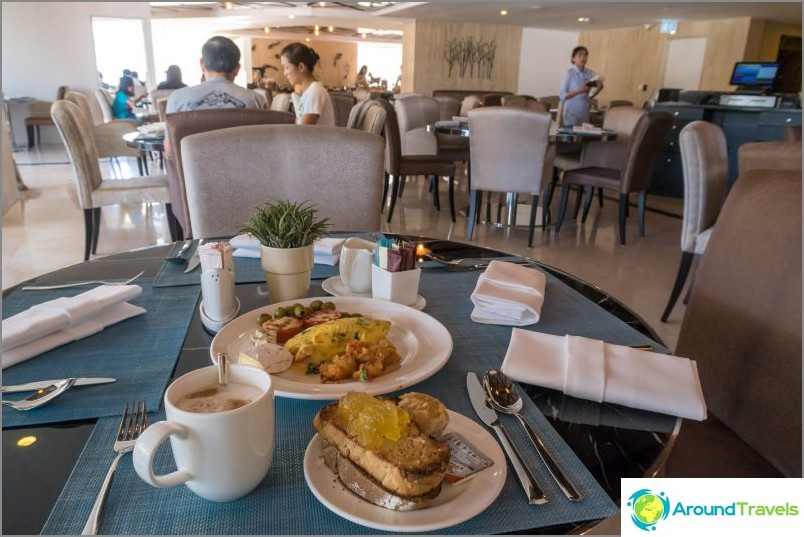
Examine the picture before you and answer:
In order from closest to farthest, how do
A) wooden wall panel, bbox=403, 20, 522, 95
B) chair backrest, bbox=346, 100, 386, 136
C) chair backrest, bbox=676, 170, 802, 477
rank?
chair backrest, bbox=676, 170, 802, 477
chair backrest, bbox=346, 100, 386, 136
wooden wall panel, bbox=403, 20, 522, 95

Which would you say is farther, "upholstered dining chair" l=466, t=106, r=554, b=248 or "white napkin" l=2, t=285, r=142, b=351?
"upholstered dining chair" l=466, t=106, r=554, b=248

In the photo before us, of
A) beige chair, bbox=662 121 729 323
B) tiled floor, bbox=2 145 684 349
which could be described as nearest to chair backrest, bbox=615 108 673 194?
tiled floor, bbox=2 145 684 349

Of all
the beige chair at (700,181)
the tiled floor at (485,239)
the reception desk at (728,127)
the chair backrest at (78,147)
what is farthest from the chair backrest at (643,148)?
the chair backrest at (78,147)

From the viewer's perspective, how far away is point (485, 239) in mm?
4125

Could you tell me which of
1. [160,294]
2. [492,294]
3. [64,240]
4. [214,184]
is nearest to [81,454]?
[160,294]

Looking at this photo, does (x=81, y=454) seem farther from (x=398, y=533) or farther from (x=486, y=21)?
A: (x=486, y=21)

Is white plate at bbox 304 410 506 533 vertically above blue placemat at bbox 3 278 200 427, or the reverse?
white plate at bbox 304 410 506 533

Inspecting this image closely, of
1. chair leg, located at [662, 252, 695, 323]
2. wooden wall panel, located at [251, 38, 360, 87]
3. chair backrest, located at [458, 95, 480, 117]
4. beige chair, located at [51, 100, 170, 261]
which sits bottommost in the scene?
chair leg, located at [662, 252, 695, 323]

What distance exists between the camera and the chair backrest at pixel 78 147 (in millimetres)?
2945

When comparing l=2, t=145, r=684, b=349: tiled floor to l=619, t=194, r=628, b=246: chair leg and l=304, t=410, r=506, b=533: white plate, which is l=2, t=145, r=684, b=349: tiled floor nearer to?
l=619, t=194, r=628, b=246: chair leg

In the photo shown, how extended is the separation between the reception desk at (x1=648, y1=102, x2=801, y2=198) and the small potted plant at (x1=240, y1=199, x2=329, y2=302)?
16.7ft

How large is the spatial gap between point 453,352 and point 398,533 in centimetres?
38

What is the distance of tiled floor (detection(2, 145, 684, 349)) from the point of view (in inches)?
126

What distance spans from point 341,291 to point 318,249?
0.20 m
